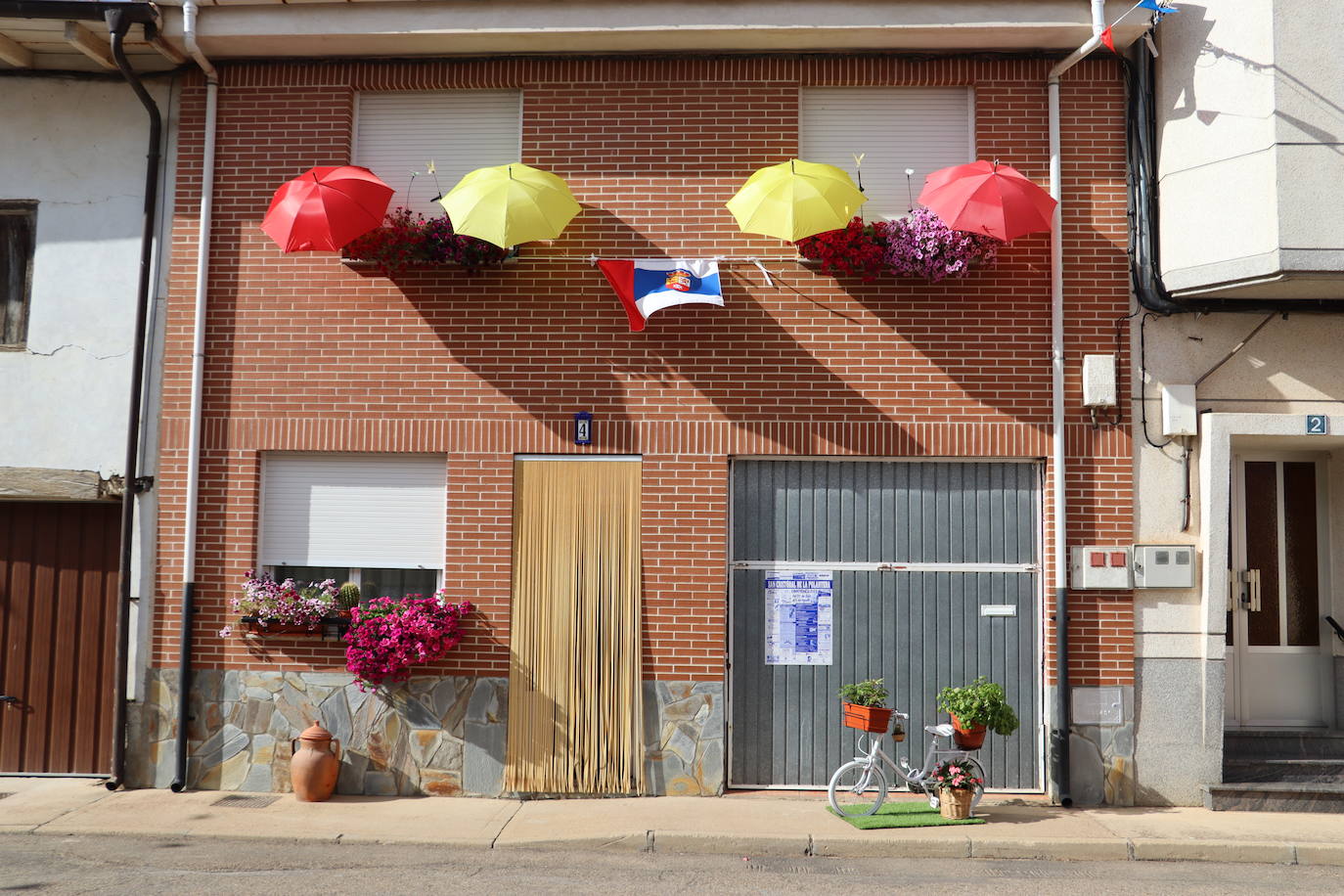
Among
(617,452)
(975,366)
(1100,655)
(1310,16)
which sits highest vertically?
(1310,16)

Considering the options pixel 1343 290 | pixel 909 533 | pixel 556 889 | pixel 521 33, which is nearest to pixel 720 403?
pixel 909 533

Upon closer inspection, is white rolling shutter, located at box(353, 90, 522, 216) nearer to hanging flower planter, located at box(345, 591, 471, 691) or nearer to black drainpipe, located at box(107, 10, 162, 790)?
black drainpipe, located at box(107, 10, 162, 790)

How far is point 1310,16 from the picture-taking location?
8.72m

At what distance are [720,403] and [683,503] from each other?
2.91ft

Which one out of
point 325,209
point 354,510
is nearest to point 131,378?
point 354,510

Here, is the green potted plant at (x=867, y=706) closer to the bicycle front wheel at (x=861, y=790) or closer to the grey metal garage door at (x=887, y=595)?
the bicycle front wheel at (x=861, y=790)

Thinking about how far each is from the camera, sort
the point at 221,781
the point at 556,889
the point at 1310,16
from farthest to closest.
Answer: the point at 221,781, the point at 1310,16, the point at 556,889

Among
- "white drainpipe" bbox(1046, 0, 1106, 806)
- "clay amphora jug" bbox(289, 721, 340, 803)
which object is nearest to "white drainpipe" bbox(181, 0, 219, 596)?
"clay amphora jug" bbox(289, 721, 340, 803)

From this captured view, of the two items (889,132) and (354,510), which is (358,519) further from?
(889,132)

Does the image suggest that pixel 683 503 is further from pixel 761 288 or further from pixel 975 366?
pixel 975 366

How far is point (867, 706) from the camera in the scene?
8.43m

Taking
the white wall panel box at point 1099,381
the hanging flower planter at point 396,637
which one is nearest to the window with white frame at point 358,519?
the hanging flower planter at point 396,637

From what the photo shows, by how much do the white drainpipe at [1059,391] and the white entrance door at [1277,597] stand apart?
1791mm

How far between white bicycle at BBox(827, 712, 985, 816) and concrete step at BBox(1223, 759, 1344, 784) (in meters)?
2.07
